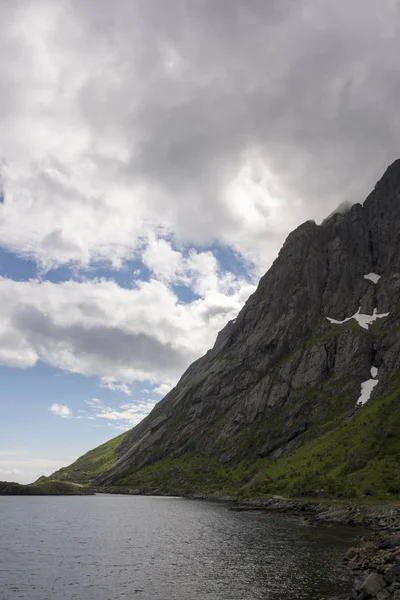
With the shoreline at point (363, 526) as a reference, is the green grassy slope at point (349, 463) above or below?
above

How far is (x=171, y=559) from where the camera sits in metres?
64.8

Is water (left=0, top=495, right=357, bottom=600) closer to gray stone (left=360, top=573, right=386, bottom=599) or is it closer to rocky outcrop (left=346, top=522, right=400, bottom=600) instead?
rocky outcrop (left=346, top=522, right=400, bottom=600)

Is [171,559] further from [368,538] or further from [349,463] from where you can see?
[349,463]

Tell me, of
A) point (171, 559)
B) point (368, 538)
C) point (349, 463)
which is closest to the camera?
point (171, 559)

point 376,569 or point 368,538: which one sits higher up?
point 376,569

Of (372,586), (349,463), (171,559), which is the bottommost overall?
(171,559)

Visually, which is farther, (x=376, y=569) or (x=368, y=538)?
(x=368, y=538)

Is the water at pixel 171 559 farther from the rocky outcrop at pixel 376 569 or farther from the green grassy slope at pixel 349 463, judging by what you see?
the green grassy slope at pixel 349 463

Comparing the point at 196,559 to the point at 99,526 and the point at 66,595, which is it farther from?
the point at 99,526

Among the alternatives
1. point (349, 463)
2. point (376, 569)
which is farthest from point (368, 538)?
point (349, 463)

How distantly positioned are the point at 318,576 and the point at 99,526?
202ft

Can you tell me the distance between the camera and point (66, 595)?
4591cm

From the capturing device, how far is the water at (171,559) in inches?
1886

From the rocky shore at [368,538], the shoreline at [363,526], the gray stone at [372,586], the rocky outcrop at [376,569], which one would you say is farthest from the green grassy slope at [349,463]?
the gray stone at [372,586]
